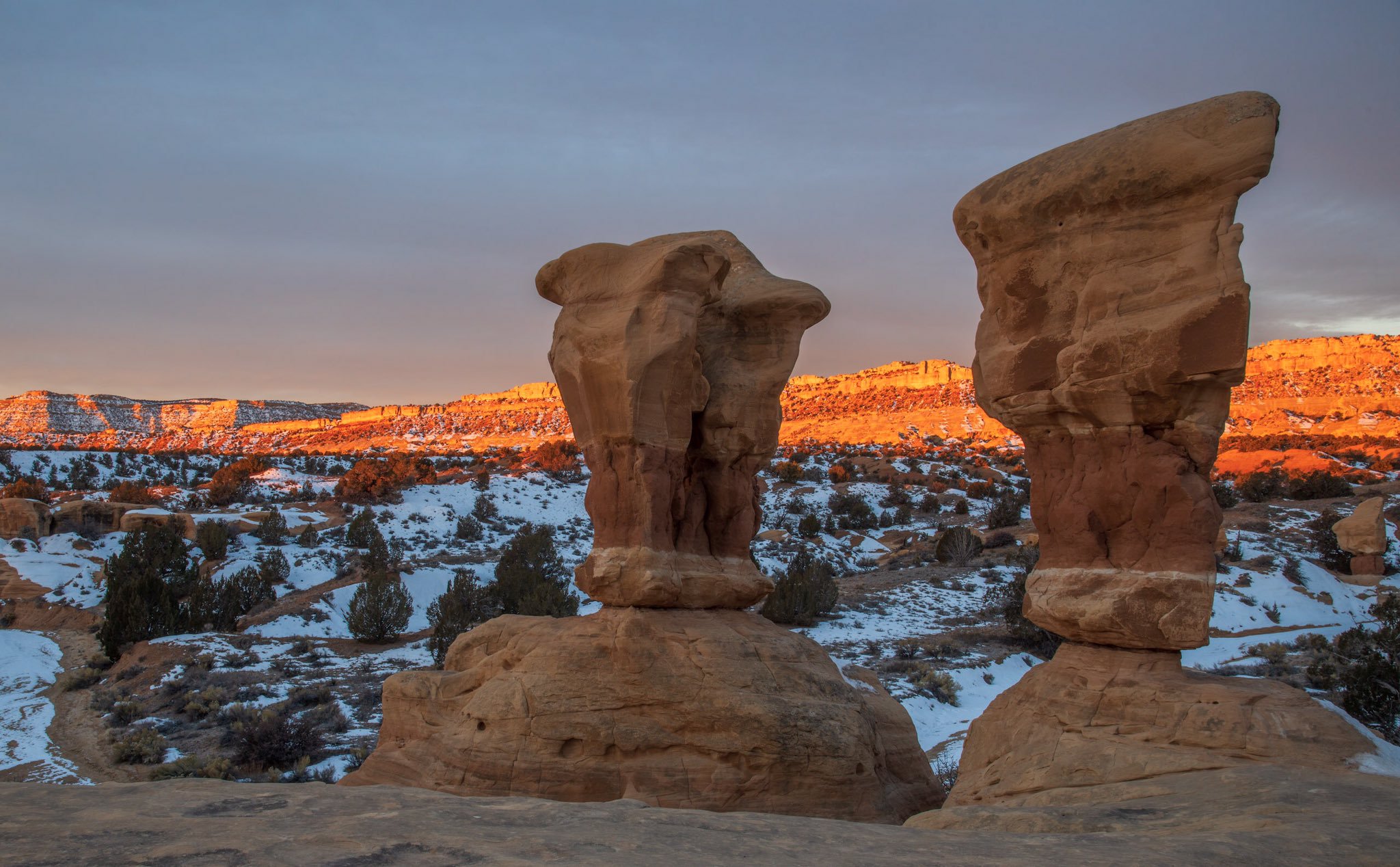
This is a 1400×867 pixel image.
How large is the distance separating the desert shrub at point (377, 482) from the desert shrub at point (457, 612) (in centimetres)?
1480

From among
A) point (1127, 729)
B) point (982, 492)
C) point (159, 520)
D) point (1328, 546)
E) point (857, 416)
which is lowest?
point (159, 520)

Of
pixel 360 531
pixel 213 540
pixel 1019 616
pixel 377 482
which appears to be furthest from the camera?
pixel 377 482

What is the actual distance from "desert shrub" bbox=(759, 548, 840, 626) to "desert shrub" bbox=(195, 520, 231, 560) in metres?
17.6

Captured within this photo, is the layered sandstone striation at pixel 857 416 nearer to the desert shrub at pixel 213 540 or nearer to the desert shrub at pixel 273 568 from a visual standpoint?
the desert shrub at pixel 213 540

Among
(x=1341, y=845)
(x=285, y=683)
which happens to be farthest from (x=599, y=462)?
(x=285, y=683)

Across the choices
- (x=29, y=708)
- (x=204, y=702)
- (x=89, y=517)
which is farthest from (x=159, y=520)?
(x=204, y=702)

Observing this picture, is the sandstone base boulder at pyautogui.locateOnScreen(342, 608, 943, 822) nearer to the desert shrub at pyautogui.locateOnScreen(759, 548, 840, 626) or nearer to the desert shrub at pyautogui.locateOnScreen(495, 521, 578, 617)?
the desert shrub at pyautogui.locateOnScreen(495, 521, 578, 617)

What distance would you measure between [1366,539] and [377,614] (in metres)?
26.2

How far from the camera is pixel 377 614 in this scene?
21.6m

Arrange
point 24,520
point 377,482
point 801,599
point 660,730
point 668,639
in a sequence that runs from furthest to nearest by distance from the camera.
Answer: point 377,482, point 24,520, point 801,599, point 668,639, point 660,730

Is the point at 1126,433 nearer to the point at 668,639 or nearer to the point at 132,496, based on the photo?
the point at 668,639

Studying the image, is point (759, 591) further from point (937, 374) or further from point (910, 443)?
point (937, 374)

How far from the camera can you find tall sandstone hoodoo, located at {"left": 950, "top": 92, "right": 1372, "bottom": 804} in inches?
247

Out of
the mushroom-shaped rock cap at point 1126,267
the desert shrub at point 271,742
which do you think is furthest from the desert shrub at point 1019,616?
the desert shrub at point 271,742
